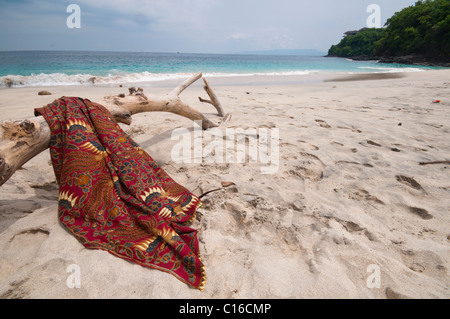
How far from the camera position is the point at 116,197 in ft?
5.79

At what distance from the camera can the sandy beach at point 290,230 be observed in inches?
49.7

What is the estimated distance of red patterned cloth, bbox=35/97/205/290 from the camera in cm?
144

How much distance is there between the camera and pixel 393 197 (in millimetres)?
2020

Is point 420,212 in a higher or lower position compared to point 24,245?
higher

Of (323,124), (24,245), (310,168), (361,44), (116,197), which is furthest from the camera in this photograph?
(361,44)

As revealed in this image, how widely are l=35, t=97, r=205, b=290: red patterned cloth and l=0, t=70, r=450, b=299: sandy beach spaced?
80 millimetres

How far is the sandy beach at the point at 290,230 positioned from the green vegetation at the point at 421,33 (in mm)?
38934

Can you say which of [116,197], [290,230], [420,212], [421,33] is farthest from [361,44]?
[116,197]

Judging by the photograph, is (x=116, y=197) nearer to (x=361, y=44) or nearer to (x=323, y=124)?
(x=323, y=124)

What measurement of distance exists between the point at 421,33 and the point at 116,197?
153ft

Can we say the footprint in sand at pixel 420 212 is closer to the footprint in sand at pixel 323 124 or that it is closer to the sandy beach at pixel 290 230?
the sandy beach at pixel 290 230

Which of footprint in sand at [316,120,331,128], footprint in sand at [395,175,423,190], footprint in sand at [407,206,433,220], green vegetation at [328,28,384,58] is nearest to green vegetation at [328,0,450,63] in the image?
green vegetation at [328,28,384,58]

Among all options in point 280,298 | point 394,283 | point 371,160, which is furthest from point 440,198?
point 280,298
